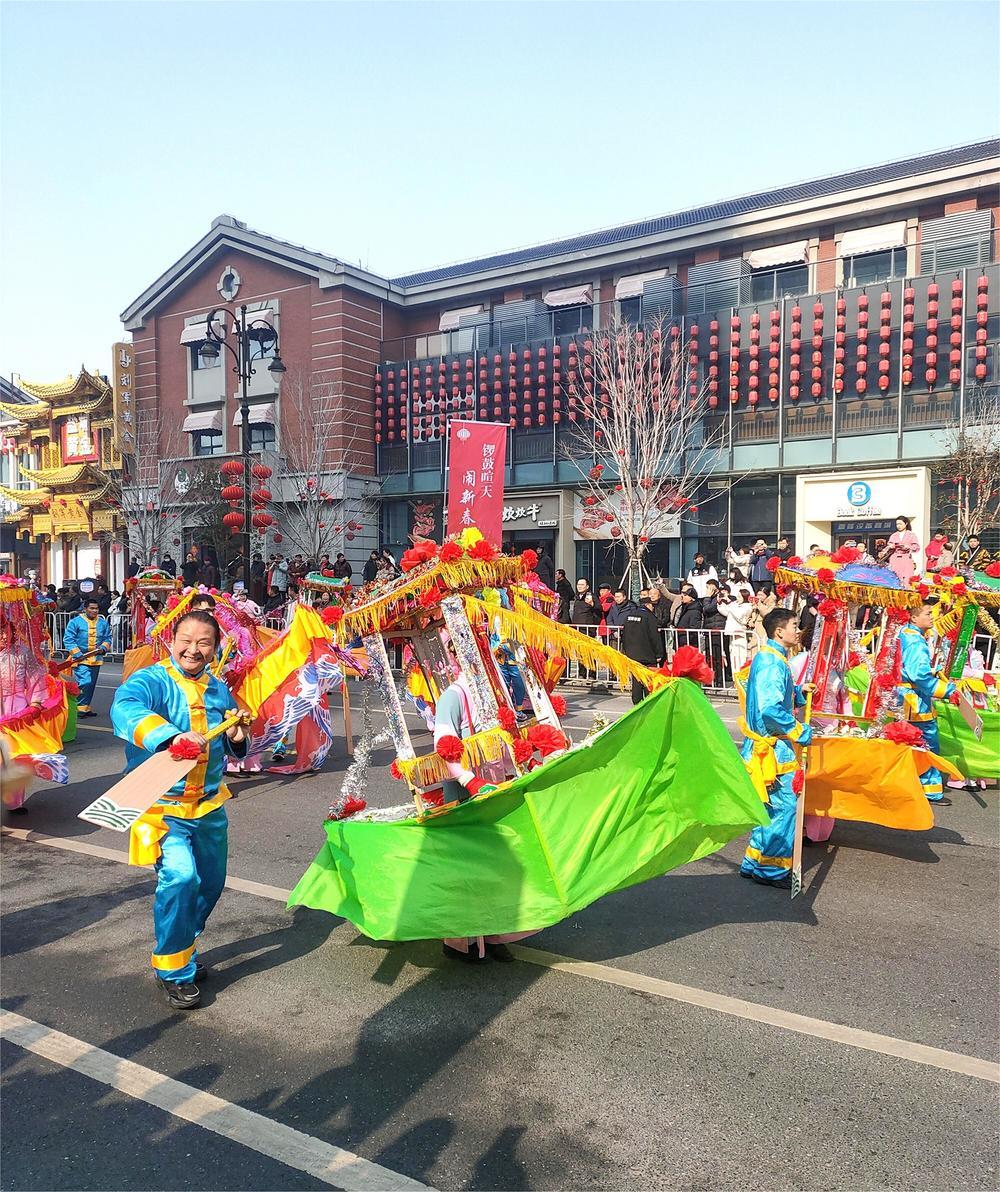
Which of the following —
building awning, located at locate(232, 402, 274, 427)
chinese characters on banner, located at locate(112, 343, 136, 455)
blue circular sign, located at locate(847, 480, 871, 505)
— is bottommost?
blue circular sign, located at locate(847, 480, 871, 505)

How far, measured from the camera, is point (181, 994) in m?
3.91

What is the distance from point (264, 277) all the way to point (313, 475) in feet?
26.4

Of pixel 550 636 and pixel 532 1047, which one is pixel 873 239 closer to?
pixel 550 636

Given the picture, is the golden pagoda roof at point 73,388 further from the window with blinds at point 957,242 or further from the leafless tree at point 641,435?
the window with blinds at point 957,242

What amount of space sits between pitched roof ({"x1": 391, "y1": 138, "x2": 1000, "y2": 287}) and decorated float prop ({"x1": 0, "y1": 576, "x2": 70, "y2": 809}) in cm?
2074

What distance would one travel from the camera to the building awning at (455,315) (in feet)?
90.2

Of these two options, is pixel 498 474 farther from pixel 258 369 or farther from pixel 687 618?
pixel 258 369

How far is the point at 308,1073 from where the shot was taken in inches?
132

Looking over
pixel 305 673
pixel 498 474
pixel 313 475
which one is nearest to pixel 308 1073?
pixel 305 673

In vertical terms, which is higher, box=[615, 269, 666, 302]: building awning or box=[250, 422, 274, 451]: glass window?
box=[615, 269, 666, 302]: building awning

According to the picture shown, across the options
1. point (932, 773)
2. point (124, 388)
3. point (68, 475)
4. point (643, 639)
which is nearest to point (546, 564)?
point (643, 639)

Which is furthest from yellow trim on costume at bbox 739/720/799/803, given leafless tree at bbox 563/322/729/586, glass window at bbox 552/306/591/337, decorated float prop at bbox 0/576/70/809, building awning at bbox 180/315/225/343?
building awning at bbox 180/315/225/343

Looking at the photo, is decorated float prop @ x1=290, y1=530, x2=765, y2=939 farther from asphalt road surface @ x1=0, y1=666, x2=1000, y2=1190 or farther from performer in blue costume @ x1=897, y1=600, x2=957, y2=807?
performer in blue costume @ x1=897, y1=600, x2=957, y2=807

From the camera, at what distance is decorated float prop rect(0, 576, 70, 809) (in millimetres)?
7008
